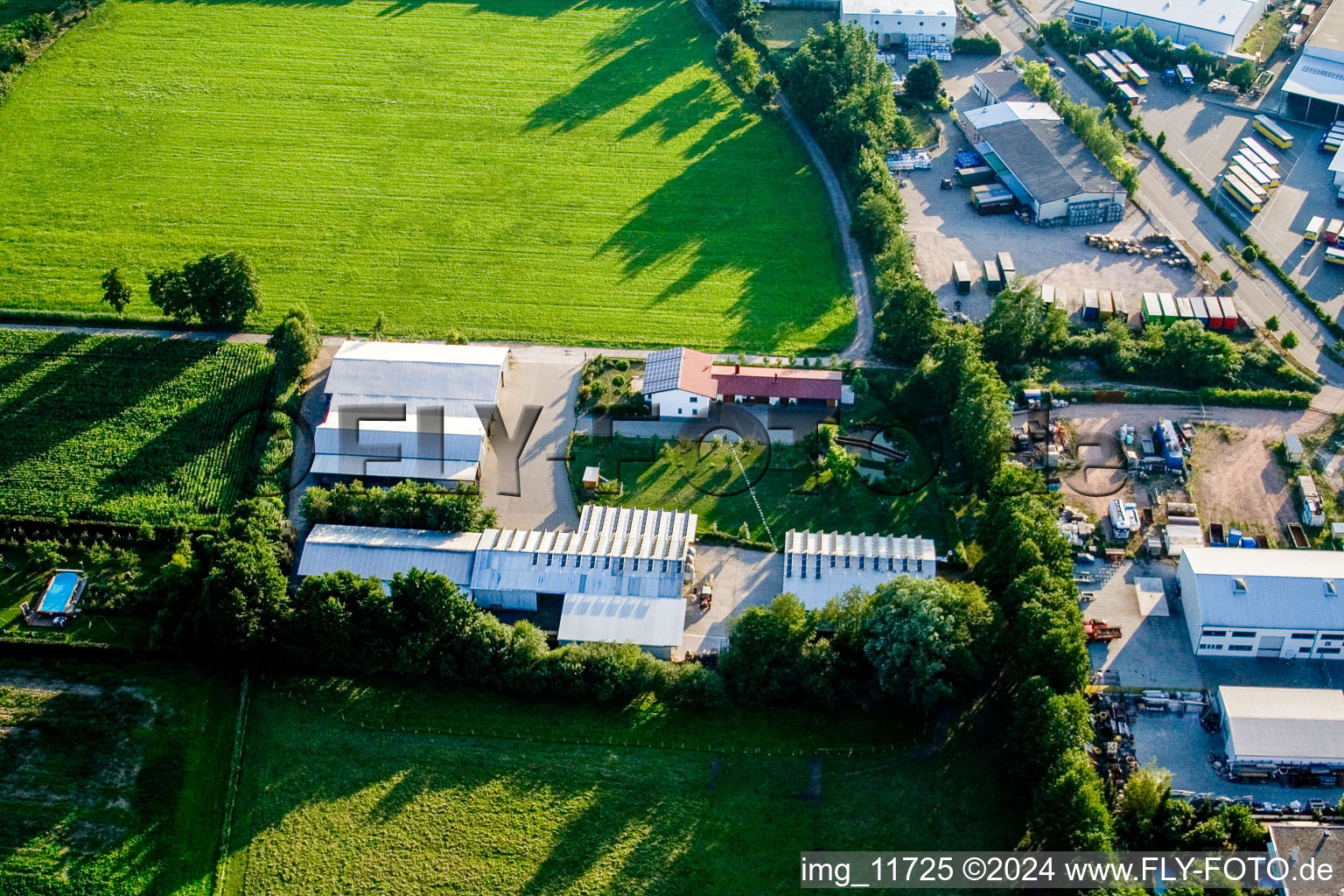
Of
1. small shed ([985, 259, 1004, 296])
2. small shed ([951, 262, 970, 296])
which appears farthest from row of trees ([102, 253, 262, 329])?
small shed ([985, 259, 1004, 296])

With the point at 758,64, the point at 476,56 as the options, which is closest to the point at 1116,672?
the point at 758,64

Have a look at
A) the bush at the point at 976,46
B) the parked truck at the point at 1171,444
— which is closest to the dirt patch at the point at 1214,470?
the parked truck at the point at 1171,444

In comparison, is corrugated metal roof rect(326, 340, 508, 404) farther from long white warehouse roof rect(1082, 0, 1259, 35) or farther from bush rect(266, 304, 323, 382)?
long white warehouse roof rect(1082, 0, 1259, 35)

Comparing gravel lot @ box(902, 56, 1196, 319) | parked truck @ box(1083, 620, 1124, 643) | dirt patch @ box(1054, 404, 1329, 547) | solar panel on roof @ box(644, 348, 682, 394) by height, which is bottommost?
parked truck @ box(1083, 620, 1124, 643)

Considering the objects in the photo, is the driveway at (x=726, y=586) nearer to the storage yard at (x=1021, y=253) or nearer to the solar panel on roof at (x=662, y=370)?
the solar panel on roof at (x=662, y=370)

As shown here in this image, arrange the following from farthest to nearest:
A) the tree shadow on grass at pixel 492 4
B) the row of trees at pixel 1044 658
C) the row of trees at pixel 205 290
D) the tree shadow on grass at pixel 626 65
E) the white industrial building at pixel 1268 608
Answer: the tree shadow on grass at pixel 492 4, the tree shadow on grass at pixel 626 65, the row of trees at pixel 205 290, the white industrial building at pixel 1268 608, the row of trees at pixel 1044 658
